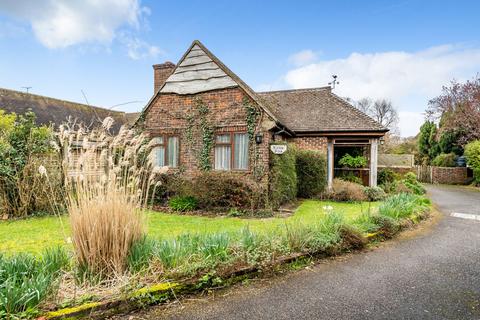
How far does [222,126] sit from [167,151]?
2.60 m

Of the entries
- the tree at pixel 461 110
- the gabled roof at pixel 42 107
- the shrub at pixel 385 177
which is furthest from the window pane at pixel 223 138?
the tree at pixel 461 110

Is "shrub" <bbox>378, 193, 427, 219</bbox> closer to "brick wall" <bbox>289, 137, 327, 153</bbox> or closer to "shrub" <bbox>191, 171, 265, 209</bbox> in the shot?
"shrub" <bbox>191, 171, 265, 209</bbox>

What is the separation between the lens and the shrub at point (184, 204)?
9.54 metres

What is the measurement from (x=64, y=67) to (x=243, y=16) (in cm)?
677

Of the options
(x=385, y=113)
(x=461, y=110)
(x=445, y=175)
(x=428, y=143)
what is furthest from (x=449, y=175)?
(x=385, y=113)

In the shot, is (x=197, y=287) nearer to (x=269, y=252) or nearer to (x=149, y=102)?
(x=269, y=252)

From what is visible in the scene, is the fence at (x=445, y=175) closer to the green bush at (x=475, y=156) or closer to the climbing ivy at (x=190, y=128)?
the green bush at (x=475, y=156)

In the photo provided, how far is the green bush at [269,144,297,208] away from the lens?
368 inches

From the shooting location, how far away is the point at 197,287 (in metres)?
3.43

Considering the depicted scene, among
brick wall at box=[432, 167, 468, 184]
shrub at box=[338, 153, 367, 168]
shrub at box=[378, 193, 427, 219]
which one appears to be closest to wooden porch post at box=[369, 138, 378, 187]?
shrub at box=[338, 153, 367, 168]

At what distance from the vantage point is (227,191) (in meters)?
9.16

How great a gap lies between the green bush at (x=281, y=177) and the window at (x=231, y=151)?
3.60 ft

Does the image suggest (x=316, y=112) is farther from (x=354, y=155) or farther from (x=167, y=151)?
(x=167, y=151)

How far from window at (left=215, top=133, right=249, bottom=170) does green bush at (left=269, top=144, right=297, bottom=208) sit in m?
1.10
